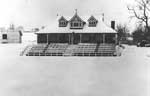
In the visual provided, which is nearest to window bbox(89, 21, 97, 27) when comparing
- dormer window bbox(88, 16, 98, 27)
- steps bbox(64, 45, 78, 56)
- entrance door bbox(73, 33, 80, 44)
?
dormer window bbox(88, 16, 98, 27)

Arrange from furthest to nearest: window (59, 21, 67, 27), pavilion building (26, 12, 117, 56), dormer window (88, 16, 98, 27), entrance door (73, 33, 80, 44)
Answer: window (59, 21, 67, 27) → dormer window (88, 16, 98, 27) → entrance door (73, 33, 80, 44) → pavilion building (26, 12, 117, 56)

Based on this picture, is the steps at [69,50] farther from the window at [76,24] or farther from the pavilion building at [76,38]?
the window at [76,24]

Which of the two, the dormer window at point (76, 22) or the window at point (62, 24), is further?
the window at point (62, 24)

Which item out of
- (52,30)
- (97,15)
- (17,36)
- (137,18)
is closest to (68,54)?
(52,30)

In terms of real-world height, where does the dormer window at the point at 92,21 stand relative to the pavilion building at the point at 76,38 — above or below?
above

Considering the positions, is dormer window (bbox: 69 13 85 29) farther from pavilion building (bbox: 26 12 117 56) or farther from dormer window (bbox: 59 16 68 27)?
dormer window (bbox: 59 16 68 27)

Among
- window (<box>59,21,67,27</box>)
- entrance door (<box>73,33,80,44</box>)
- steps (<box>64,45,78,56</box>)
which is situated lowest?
steps (<box>64,45,78,56</box>)

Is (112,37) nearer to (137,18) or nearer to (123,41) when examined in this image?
Answer: (137,18)

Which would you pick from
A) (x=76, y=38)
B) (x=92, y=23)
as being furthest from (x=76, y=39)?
(x=92, y=23)

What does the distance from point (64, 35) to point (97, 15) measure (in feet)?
26.4

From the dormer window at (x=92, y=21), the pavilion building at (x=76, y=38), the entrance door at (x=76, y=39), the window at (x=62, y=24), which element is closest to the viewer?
the pavilion building at (x=76, y=38)

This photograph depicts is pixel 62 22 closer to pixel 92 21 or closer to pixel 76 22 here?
pixel 76 22

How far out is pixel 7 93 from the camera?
31.6 ft

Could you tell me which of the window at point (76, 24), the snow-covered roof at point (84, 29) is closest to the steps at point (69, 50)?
the snow-covered roof at point (84, 29)
